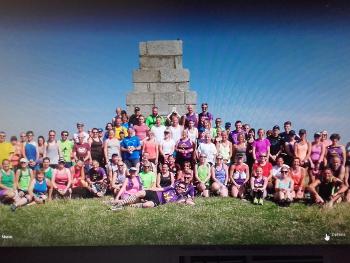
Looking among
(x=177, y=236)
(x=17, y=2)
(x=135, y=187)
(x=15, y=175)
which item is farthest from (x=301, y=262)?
(x=17, y=2)

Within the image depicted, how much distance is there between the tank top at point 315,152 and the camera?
3728mm

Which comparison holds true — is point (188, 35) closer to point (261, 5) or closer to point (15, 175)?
point (261, 5)

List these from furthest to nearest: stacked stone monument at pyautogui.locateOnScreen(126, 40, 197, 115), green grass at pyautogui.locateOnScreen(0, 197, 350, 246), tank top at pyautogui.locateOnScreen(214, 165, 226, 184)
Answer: tank top at pyautogui.locateOnScreen(214, 165, 226, 184) < stacked stone monument at pyautogui.locateOnScreen(126, 40, 197, 115) < green grass at pyautogui.locateOnScreen(0, 197, 350, 246)

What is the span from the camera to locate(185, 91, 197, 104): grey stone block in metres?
3.77

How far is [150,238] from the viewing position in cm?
352

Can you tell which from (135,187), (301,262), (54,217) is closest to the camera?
(301,262)

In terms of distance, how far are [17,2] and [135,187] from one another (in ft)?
5.81

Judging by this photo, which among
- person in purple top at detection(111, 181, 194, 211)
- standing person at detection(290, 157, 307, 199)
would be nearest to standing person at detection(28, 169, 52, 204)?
person in purple top at detection(111, 181, 194, 211)

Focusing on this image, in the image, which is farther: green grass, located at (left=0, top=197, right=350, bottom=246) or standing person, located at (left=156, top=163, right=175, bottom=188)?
standing person, located at (left=156, top=163, right=175, bottom=188)

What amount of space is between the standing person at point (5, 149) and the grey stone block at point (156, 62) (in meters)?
1.26

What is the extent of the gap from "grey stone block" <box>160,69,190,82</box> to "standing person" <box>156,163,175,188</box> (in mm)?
792

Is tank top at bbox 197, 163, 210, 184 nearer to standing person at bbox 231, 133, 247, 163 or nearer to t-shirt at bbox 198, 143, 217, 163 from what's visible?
t-shirt at bbox 198, 143, 217, 163

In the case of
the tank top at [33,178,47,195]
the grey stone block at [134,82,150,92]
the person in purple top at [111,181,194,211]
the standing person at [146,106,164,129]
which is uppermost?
the grey stone block at [134,82,150,92]

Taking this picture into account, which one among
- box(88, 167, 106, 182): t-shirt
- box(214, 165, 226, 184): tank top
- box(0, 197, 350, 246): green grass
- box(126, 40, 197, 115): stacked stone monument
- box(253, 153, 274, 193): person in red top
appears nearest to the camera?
box(0, 197, 350, 246): green grass
